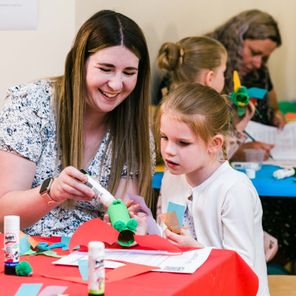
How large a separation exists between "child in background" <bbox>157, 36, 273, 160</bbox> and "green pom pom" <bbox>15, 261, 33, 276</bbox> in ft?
6.95

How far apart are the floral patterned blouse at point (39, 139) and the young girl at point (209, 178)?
289 mm

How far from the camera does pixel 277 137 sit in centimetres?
446

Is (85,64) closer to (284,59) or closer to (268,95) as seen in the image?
(268,95)

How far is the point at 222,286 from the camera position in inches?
69.9

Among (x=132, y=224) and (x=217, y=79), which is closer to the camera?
(x=132, y=224)

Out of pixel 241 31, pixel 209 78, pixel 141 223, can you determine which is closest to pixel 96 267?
Result: pixel 141 223

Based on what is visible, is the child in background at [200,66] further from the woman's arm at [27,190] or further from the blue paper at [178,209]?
the woman's arm at [27,190]

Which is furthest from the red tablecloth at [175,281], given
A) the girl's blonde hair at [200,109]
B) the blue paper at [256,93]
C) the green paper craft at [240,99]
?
the blue paper at [256,93]

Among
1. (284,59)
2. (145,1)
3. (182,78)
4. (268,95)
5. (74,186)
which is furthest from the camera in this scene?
(284,59)

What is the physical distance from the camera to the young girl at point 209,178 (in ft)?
7.48

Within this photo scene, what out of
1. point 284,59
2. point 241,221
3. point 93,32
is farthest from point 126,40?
point 284,59

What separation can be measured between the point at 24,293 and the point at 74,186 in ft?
1.54

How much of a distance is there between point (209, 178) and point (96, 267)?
3.52ft

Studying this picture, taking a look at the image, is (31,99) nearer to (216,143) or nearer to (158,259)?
(216,143)
